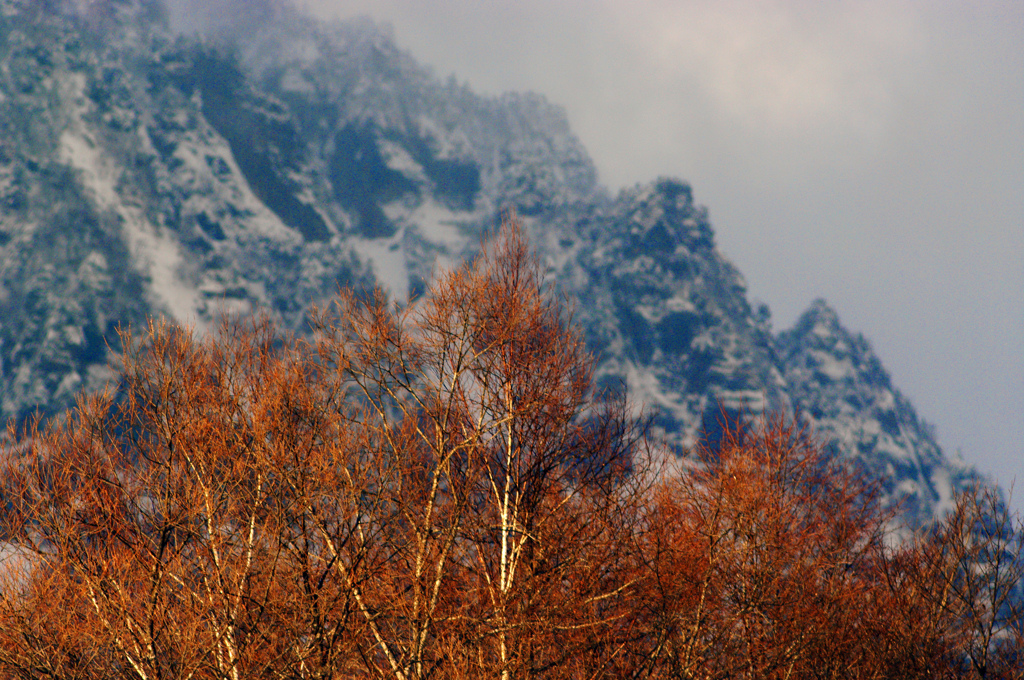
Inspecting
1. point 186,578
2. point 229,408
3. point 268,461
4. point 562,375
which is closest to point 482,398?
point 562,375

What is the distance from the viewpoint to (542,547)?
37.4 feet

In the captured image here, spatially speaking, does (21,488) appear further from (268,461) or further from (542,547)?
(542,547)

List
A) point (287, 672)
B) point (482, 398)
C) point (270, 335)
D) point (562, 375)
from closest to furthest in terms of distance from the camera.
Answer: point (287, 672) → point (482, 398) → point (562, 375) → point (270, 335)

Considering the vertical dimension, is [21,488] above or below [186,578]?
above

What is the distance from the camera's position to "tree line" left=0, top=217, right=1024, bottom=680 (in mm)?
10156

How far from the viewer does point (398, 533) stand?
40.1 ft

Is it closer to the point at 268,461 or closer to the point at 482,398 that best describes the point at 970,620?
the point at 482,398

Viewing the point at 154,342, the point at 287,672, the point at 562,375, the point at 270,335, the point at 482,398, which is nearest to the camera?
the point at 287,672

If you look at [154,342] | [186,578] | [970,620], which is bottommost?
[186,578]

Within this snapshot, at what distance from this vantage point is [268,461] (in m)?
10.0

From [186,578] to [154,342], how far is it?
3.80 metres

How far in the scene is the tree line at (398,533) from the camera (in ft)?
33.3

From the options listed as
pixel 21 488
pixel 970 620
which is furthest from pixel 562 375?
pixel 970 620

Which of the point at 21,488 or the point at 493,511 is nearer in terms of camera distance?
the point at 21,488
